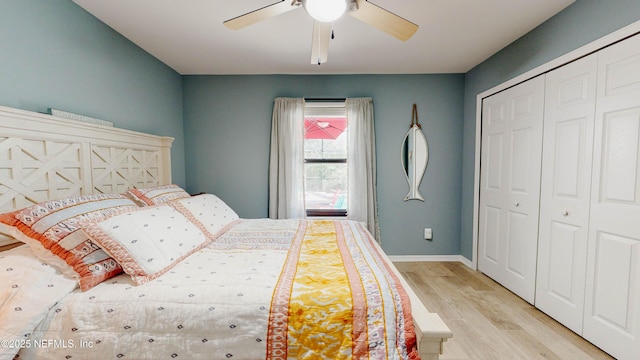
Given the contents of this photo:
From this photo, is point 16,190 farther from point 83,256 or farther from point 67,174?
point 83,256

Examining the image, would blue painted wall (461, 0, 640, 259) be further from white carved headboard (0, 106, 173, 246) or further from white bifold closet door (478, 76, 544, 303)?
white carved headboard (0, 106, 173, 246)

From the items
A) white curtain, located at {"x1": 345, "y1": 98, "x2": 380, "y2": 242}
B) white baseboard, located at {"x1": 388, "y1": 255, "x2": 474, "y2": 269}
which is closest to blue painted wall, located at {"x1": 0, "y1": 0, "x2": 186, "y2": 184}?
white curtain, located at {"x1": 345, "y1": 98, "x2": 380, "y2": 242}

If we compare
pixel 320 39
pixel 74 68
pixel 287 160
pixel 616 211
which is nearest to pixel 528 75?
pixel 616 211

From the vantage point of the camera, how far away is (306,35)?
2.33 meters

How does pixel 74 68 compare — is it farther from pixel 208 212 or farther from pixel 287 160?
pixel 287 160

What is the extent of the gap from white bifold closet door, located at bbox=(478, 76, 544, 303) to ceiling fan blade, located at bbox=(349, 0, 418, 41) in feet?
5.00

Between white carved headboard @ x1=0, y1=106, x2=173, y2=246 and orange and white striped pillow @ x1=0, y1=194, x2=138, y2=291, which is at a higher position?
white carved headboard @ x1=0, y1=106, x2=173, y2=246

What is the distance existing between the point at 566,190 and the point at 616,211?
0.36 m

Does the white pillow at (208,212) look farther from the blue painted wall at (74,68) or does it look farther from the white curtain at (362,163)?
the white curtain at (362,163)

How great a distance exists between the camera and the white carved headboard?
138 centimetres

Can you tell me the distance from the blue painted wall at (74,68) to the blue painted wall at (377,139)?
2.09 feet

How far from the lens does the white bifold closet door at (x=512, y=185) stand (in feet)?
7.52

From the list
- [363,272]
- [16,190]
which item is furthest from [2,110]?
[363,272]

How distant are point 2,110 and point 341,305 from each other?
190 centimetres
